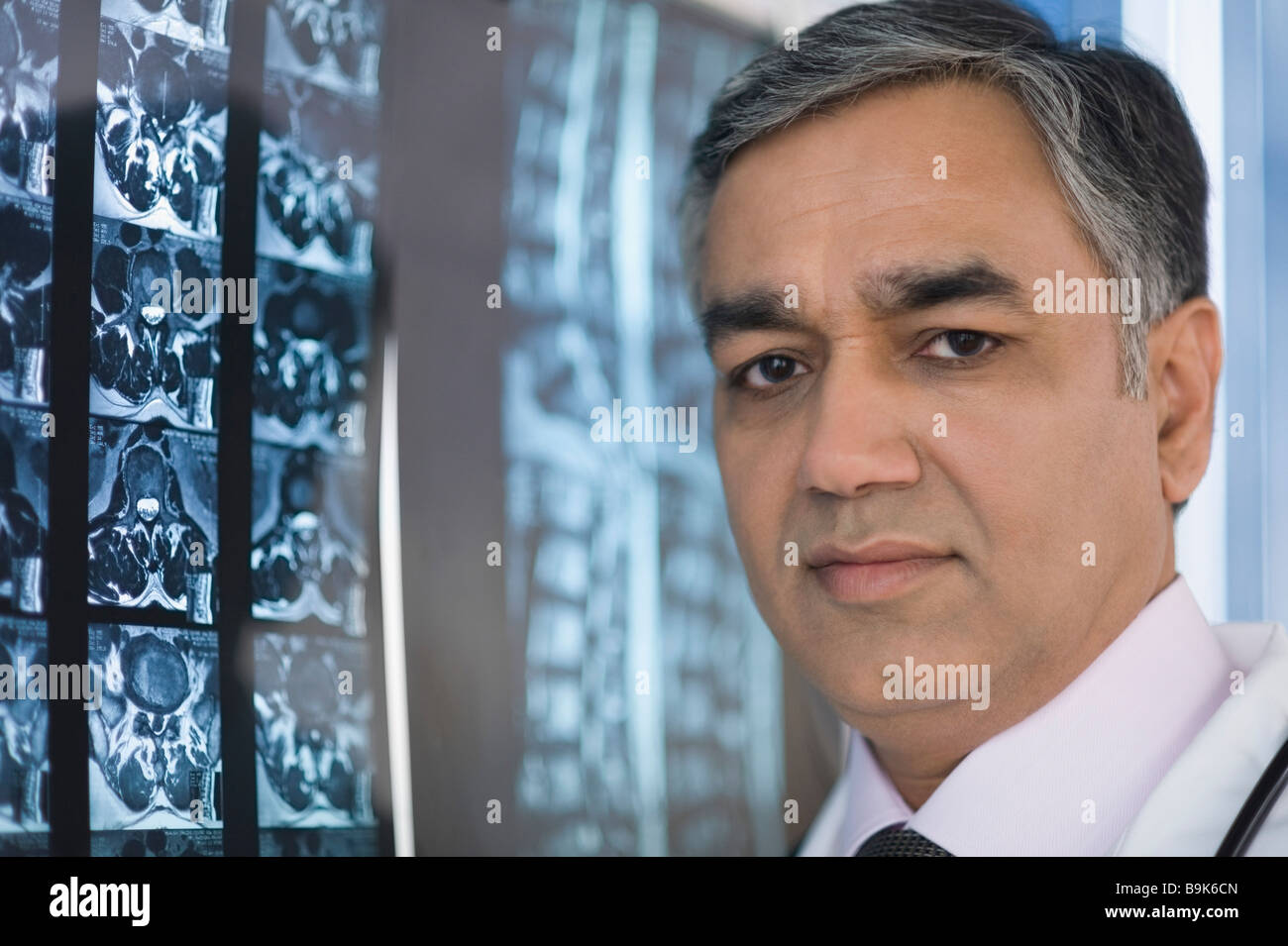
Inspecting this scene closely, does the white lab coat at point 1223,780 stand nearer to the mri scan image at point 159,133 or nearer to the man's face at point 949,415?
the man's face at point 949,415

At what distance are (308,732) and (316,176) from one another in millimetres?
755

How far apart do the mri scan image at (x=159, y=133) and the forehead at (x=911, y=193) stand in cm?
75

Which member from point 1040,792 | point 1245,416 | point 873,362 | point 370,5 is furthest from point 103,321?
point 1245,416

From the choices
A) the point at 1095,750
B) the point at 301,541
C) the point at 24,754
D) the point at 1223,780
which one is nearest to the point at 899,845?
the point at 1095,750

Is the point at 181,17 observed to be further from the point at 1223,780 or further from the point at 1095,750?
the point at 1223,780

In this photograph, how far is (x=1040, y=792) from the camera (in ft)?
4.60

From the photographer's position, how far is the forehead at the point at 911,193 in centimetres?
139

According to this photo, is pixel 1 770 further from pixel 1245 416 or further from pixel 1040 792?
pixel 1245 416

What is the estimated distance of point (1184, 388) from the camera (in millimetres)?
1424

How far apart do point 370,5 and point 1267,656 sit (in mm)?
1419

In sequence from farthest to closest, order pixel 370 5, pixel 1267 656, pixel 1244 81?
pixel 370 5 < pixel 1244 81 < pixel 1267 656

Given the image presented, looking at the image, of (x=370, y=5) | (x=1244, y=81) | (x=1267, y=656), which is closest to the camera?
(x=1267, y=656)

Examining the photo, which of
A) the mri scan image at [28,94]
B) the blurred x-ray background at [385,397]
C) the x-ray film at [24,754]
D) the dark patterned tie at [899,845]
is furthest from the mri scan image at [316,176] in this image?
the dark patterned tie at [899,845]
